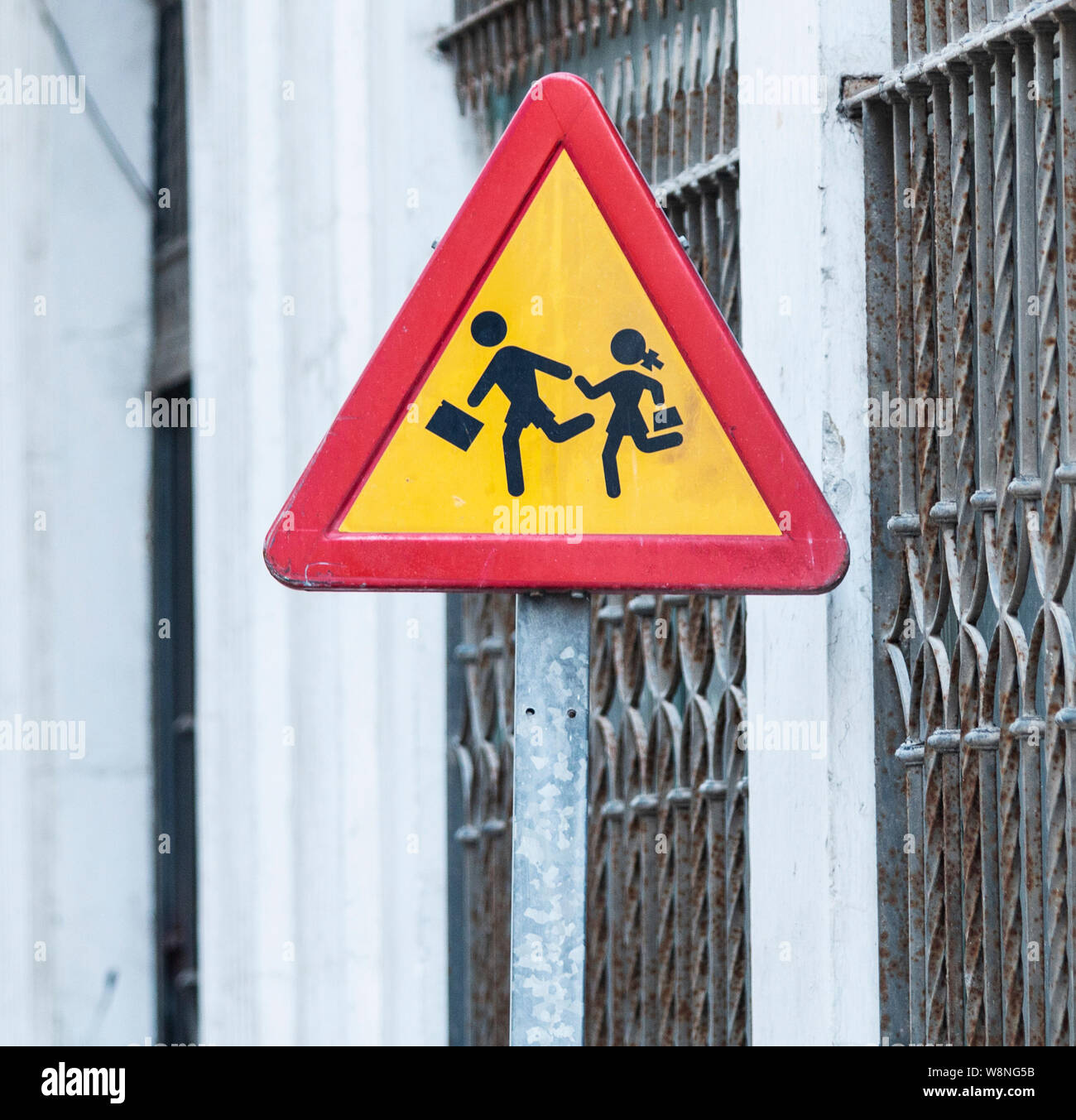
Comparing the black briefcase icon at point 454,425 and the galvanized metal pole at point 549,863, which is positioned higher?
the black briefcase icon at point 454,425

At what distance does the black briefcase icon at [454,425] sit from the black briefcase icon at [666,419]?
21 cm

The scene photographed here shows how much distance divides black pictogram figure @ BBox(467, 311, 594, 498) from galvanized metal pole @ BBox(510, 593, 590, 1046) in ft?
1.03

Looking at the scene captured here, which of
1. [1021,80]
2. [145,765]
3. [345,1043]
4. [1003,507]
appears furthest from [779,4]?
[145,765]

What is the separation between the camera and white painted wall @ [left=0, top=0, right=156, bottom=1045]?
Result: 6496 mm

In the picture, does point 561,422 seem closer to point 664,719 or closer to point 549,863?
point 549,863

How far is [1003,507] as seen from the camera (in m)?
2.90

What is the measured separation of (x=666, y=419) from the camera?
7.27 feet

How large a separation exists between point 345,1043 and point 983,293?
9.30 feet

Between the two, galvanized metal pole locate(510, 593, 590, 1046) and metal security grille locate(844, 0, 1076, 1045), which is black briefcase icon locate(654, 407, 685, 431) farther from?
metal security grille locate(844, 0, 1076, 1045)

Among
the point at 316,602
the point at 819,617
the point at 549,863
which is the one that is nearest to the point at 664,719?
the point at 819,617

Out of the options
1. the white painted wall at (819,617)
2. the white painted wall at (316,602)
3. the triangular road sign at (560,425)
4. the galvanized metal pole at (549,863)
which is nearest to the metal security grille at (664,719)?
the white painted wall at (819,617)

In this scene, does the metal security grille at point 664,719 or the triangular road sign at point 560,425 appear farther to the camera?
the metal security grille at point 664,719

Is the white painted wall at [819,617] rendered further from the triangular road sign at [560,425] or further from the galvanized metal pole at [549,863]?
the galvanized metal pole at [549,863]

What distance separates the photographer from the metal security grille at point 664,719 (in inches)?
146
